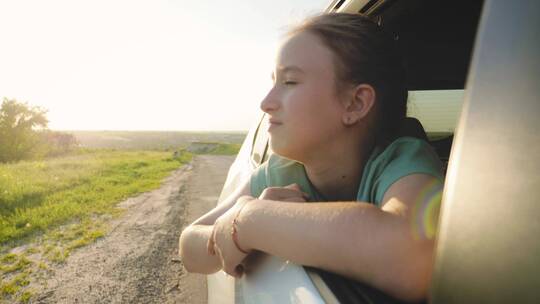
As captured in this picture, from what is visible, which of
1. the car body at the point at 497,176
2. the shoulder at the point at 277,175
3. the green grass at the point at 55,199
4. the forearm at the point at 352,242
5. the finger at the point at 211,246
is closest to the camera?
the car body at the point at 497,176

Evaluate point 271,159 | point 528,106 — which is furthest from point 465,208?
point 271,159

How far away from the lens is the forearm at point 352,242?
77 cm

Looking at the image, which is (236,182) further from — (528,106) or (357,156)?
(528,106)

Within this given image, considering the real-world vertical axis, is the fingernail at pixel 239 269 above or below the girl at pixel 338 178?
below

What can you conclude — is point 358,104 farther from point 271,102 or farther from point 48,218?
point 48,218

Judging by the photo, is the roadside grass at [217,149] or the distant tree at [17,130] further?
the roadside grass at [217,149]

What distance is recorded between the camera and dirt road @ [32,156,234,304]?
12.6ft

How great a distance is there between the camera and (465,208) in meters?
0.50

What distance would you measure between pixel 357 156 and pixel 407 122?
26cm

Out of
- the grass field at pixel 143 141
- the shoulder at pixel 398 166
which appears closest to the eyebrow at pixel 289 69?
the shoulder at pixel 398 166

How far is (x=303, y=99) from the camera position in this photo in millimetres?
1381

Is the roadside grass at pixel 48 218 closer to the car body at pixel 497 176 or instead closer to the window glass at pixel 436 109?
the window glass at pixel 436 109

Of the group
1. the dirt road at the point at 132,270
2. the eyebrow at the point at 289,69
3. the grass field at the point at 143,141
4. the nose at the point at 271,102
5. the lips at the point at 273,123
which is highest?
the eyebrow at the point at 289,69

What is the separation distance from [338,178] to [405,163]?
49 cm
